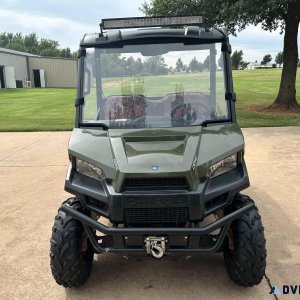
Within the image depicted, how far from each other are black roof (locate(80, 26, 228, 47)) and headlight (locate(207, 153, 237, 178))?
1116 millimetres

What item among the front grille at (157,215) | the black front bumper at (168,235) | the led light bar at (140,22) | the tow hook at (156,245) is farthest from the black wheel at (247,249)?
the led light bar at (140,22)

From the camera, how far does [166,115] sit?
134 inches

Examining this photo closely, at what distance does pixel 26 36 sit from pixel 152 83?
117582 mm

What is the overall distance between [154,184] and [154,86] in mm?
1240

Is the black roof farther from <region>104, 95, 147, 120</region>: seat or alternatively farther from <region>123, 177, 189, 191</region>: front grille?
<region>123, 177, 189, 191</region>: front grille

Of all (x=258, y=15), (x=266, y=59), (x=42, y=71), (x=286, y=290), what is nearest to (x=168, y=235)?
(x=286, y=290)

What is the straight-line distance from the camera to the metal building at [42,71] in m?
37.8

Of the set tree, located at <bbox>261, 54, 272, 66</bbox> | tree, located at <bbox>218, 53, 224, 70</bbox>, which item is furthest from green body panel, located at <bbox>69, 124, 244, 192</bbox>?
tree, located at <bbox>261, 54, 272, 66</bbox>

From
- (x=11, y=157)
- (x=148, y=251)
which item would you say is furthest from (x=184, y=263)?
(x=11, y=157)

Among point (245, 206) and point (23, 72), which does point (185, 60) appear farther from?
point (23, 72)

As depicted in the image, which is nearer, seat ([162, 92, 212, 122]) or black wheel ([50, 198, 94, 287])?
black wheel ([50, 198, 94, 287])

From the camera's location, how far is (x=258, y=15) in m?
10.1

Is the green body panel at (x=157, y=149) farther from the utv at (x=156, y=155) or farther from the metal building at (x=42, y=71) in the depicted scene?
the metal building at (x=42, y=71)

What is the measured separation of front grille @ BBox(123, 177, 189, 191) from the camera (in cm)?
265
